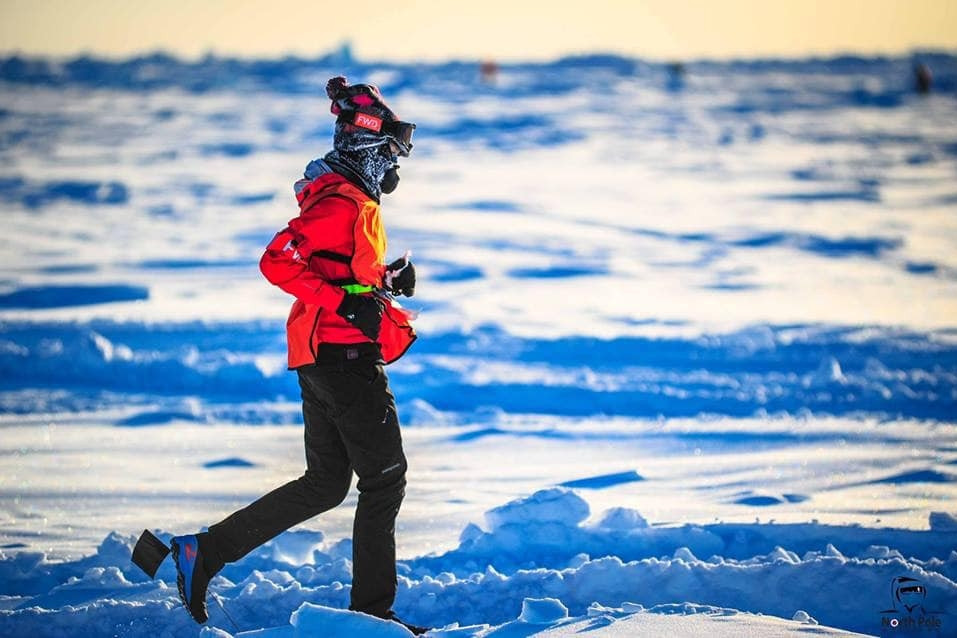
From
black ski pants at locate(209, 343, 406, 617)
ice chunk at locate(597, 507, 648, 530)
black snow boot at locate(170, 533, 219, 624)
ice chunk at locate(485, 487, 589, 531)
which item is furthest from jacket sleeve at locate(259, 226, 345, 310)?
ice chunk at locate(597, 507, 648, 530)

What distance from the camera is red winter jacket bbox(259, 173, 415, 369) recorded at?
3.54 meters

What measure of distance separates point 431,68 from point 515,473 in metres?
35.6

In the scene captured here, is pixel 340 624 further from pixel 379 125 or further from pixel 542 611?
pixel 379 125

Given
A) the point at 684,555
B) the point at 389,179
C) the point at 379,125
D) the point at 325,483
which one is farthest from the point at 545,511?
the point at 379,125

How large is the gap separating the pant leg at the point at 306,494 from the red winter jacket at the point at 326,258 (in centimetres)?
14

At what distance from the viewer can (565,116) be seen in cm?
2647

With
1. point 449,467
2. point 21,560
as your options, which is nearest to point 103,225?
point 449,467

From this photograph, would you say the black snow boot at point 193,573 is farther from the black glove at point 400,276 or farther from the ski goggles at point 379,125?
the ski goggles at point 379,125

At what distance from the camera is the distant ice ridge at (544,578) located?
3.87 m

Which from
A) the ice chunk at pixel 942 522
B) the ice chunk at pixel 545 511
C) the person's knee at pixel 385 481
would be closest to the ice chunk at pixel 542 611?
the person's knee at pixel 385 481

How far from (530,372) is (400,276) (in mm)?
4854

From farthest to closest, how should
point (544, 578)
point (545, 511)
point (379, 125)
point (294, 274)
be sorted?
point (545, 511), point (544, 578), point (379, 125), point (294, 274)

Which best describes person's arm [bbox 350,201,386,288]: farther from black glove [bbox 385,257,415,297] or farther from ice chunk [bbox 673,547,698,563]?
ice chunk [bbox 673,547,698,563]

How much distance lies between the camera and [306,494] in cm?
374
